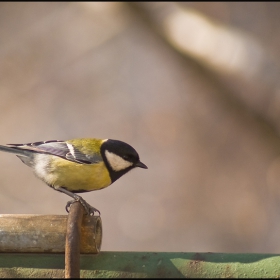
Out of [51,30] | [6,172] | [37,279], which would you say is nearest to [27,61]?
[51,30]

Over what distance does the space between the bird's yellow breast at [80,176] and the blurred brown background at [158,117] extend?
2379 mm

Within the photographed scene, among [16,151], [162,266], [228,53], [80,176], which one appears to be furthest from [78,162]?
[228,53]

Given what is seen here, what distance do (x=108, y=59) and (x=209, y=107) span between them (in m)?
1.26

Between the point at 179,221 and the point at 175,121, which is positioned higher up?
the point at 175,121

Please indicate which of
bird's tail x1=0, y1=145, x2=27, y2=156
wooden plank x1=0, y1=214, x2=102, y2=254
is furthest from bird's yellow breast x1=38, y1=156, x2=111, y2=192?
wooden plank x1=0, y1=214, x2=102, y2=254

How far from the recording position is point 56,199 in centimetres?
523

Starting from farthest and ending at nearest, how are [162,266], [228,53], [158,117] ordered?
[158,117] < [228,53] < [162,266]

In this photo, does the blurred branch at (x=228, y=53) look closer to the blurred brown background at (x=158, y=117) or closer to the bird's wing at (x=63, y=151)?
the blurred brown background at (x=158, y=117)

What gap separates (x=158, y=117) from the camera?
5.79 meters

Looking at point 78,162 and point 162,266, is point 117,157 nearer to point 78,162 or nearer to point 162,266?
point 78,162

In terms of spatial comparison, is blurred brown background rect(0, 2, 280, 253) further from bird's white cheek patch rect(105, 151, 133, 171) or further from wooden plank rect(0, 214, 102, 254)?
wooden plank rect(0, 214, 102, 254)

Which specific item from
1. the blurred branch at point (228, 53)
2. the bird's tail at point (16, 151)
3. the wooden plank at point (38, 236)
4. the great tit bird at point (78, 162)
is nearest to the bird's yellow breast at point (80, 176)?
the great tit bird at point (78, 162)

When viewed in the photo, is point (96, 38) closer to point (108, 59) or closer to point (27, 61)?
point (108, 59)

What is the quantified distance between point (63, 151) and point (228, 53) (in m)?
2.31
